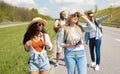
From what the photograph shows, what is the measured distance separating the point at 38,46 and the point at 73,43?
666 mm

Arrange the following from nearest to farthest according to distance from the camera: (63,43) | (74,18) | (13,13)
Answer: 1. (74,18)
2. (63,43)
3. (13,13)

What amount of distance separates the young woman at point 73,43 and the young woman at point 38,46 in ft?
1.55

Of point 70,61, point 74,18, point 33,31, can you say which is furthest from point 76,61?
point 33,31

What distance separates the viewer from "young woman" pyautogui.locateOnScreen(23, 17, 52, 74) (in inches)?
246

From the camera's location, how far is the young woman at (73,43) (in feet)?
21.5

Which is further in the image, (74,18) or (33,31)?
(74,18)

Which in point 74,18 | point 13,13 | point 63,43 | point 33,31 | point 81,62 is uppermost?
point 74,18

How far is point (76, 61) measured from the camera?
6.68 m

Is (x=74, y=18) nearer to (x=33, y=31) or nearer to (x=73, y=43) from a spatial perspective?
(x=73, y=43)

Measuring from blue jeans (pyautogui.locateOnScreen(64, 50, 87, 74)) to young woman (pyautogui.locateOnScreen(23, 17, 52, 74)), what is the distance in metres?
0.54

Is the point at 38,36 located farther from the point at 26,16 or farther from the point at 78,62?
the point at 26,16

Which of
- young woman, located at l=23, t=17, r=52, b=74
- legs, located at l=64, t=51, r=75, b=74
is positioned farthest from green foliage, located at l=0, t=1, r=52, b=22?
young woman, located at l=23, t=17, r=52, b=74

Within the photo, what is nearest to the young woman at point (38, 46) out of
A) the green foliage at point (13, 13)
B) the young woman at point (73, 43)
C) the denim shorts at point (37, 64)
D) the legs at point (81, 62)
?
the denim shorts at point (37, 64)

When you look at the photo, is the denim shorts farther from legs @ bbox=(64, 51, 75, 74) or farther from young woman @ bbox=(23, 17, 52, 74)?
→ legs @ bbox=(64, 51, 75, 74)
